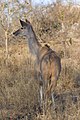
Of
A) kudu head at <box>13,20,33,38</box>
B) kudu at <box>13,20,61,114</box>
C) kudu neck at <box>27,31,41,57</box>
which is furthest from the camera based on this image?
kudu head at <box>13,20,33,38</box>

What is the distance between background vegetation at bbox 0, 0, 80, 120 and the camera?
20.6 ft

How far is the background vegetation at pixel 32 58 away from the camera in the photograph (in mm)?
6270

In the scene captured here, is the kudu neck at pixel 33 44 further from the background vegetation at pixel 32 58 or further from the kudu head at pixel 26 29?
the background vegetation at pixel 32 58

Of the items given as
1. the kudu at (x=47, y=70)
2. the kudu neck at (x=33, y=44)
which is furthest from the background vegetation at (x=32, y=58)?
the kudu neck at (x=33, y=44)

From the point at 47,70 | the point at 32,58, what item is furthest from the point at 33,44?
the point at 47,70

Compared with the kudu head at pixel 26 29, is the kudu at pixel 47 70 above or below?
below

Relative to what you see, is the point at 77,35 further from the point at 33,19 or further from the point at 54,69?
the point at 54,69

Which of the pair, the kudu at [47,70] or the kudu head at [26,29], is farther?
the kudu head at [26,29]

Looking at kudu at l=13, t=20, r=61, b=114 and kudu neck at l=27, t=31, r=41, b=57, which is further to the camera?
kudu neck at l=27, t=31, r=41, b=57

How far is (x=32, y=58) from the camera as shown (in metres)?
7.81

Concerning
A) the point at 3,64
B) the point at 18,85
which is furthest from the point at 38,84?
the point at 3,64

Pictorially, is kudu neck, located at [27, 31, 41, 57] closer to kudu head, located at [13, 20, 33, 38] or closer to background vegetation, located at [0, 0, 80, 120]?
kudu head, located at [13, 20, 33, 38]

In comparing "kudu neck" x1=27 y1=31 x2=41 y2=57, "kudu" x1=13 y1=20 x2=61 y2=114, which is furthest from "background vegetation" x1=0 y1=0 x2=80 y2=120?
"kudu neck" x1=27 y1=31 x2=41 y2=57

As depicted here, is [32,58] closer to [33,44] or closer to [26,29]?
[33,44]
